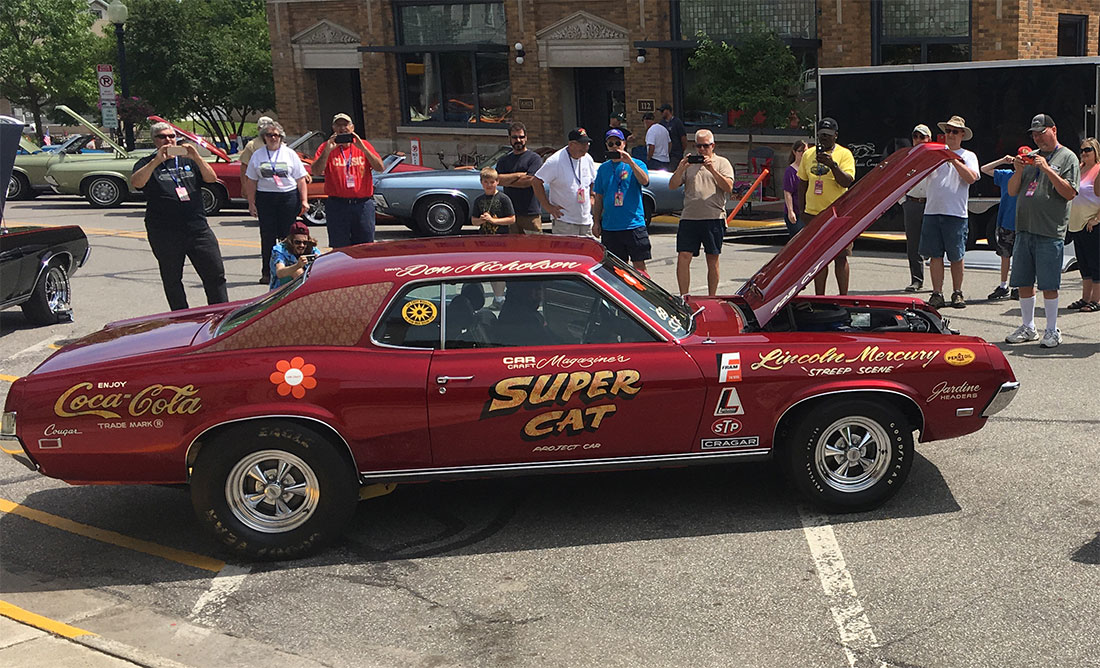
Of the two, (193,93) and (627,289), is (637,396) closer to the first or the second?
(627,289)

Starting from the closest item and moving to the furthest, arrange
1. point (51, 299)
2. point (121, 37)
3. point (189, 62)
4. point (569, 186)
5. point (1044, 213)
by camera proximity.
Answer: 1. point (1044, 213)
2. point (569, 186)
3. point (51, 299)
4. point (121, 37)
5. point (189, 62)

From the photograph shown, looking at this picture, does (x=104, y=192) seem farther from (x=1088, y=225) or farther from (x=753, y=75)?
(x=1088, y=225)

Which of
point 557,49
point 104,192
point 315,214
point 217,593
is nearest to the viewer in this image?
point 217,593

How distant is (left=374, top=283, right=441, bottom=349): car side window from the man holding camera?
4905mm

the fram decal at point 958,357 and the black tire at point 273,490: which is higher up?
the fram decal at point 958,357

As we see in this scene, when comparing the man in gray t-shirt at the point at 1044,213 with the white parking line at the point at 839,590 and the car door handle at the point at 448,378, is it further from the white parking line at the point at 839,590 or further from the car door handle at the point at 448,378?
the car door handle at the point at 448,378

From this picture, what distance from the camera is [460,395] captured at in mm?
5691

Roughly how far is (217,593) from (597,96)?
21637mm

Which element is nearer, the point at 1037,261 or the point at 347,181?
the point at 1037,261

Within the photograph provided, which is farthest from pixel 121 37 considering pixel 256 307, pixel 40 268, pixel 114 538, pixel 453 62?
pixel 114 538

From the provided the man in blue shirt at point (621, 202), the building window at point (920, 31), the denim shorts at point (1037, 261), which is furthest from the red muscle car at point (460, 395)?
the building window at point (920, 31)

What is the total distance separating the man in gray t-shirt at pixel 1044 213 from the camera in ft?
30.2

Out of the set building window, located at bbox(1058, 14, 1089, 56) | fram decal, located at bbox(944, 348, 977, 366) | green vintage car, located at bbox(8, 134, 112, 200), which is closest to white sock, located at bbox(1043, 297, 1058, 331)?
fram decal, located at bbox(944, 348, 977, 366)

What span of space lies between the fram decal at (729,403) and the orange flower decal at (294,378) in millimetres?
2005
